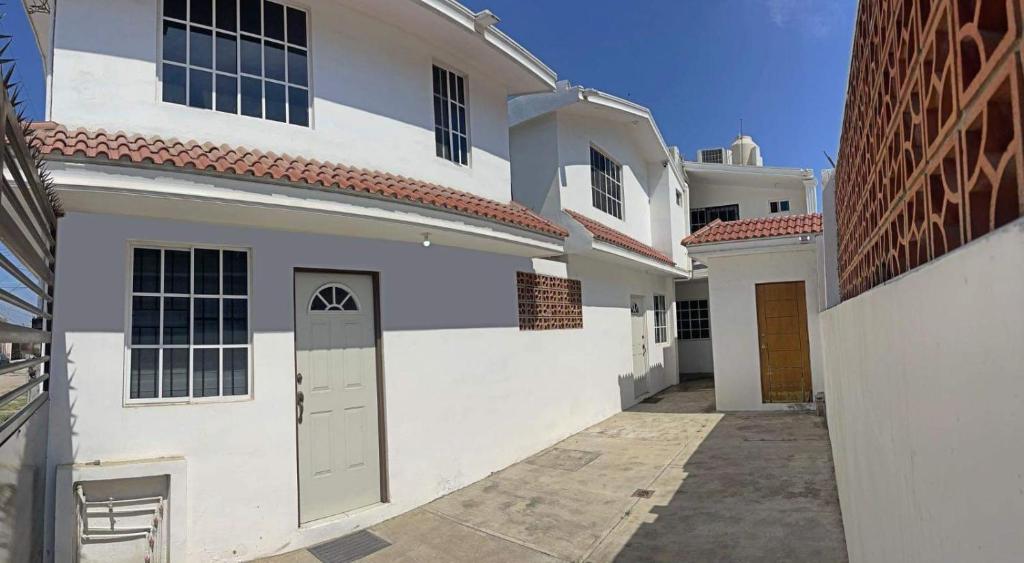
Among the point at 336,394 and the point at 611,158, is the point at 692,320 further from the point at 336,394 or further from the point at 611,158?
the point at 336,394

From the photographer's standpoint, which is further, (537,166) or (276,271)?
(537,166)

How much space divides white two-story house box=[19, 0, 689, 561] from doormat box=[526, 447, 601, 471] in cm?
28

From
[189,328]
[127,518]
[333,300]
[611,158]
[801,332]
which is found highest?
[611,158]

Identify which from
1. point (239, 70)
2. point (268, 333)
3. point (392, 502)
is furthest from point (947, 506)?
point (239, 70)

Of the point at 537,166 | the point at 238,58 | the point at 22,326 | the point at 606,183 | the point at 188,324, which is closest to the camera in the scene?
the point at 22,326

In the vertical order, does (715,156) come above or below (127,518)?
above

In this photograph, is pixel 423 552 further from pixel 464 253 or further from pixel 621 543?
pixel 464 253

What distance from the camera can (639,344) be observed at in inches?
531

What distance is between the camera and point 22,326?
3176 millimetres

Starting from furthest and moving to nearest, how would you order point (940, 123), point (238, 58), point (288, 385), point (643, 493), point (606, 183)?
point (606, 183), point (643, 493), point (238, 58), point (288, 385), point (940, 123)

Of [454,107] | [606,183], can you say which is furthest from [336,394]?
[606,183]

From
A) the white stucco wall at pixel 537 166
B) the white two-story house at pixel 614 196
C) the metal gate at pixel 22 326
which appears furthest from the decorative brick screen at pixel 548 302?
the metal gate at pixel 22 326

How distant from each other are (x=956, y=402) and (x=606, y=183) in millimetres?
11730

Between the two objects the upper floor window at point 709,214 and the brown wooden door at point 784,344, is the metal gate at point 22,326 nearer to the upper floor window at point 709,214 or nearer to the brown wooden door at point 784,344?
the brown wooden door at point 784,344
